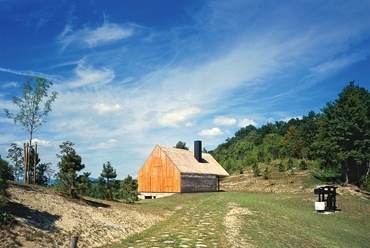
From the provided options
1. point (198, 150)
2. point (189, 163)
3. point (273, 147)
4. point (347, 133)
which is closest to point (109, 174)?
point (189, 163)

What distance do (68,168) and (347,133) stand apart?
3901 cm

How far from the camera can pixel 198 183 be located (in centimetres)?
4775

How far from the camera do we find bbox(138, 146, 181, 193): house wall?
4475 centimetres

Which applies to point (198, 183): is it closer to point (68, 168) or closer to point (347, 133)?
point (347, 133)

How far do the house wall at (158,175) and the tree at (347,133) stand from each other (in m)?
21.7

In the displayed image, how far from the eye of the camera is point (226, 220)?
1839cm

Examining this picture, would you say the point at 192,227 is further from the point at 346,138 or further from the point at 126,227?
the point at 346,138

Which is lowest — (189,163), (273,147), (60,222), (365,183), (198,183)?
(198,183)

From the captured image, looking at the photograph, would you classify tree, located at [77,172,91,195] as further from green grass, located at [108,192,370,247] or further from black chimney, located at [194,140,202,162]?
black chimney, located at [194,140,202,162]

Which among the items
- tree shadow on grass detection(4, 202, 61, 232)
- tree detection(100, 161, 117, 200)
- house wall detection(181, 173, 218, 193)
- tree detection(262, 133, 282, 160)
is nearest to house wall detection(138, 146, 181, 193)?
house wall detection(181, 173, 218, 193)

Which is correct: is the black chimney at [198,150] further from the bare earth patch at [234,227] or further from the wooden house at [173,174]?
the bare earth patch at [234,227]

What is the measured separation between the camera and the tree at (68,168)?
1814cm

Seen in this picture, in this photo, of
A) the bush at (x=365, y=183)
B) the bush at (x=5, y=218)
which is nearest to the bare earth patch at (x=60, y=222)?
the bush at (x=5, y=218)

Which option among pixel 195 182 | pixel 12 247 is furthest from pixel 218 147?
pixel 12 247
